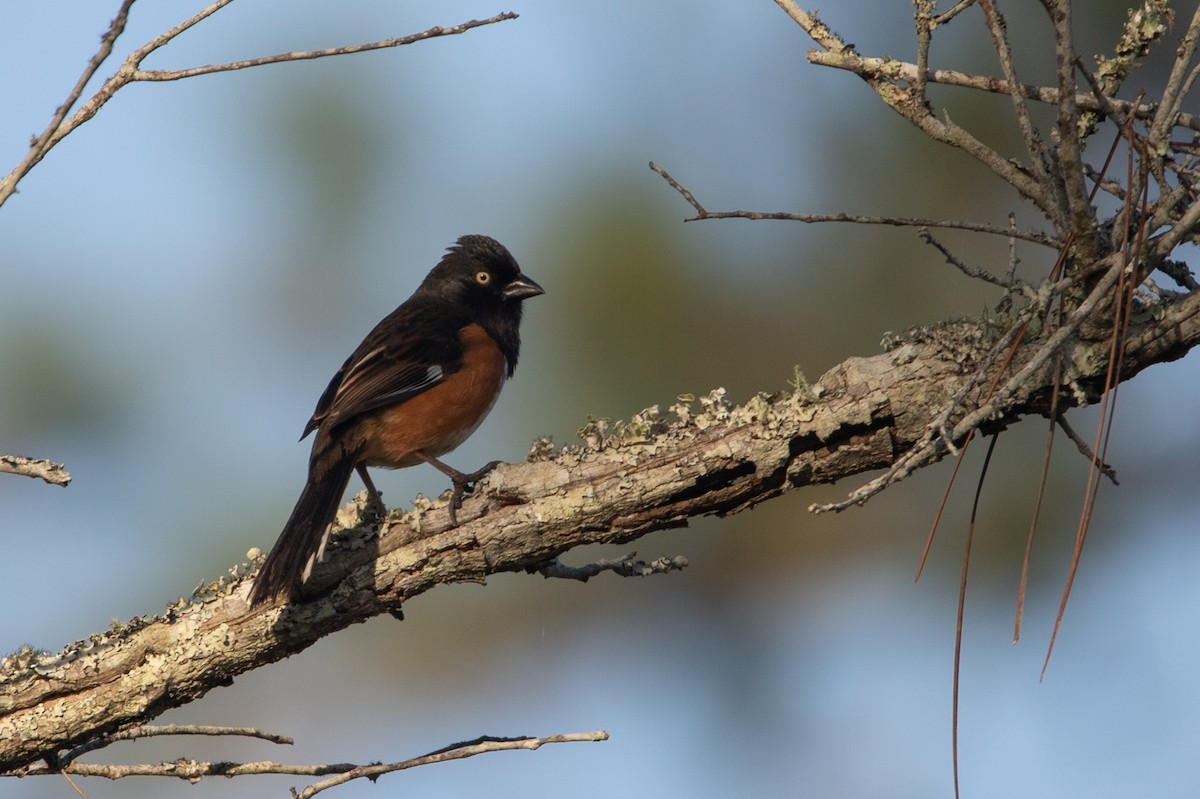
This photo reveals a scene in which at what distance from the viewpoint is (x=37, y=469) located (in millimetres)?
2059

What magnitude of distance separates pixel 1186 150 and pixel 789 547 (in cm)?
455

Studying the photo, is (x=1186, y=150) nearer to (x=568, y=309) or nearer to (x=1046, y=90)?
(x=1046, y=90)

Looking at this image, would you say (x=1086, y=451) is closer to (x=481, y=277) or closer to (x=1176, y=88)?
(x=1176, y=88)

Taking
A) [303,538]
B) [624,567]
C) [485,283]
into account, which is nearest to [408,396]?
[485,283]

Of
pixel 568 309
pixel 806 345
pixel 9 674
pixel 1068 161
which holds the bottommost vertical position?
pixel 9 674

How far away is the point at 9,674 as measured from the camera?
2.82 m

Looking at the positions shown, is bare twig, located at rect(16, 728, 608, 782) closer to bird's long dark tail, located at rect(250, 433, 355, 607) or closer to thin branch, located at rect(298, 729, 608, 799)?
thin branch, located at rect(298, 729, 608, 799)

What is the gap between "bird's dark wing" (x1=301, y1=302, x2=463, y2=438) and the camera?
13.5 feet

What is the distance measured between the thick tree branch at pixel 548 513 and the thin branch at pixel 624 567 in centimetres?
9

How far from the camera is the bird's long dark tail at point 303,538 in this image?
2859 mm

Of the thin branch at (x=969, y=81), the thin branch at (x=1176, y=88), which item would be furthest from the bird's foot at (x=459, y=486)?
the thin branch at (x=1176, y=88)

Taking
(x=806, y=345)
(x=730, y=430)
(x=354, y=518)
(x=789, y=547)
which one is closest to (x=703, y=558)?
(x=789, y=547)

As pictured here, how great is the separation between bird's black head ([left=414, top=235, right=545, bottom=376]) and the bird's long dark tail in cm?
142

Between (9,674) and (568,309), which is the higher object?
(568,309)
